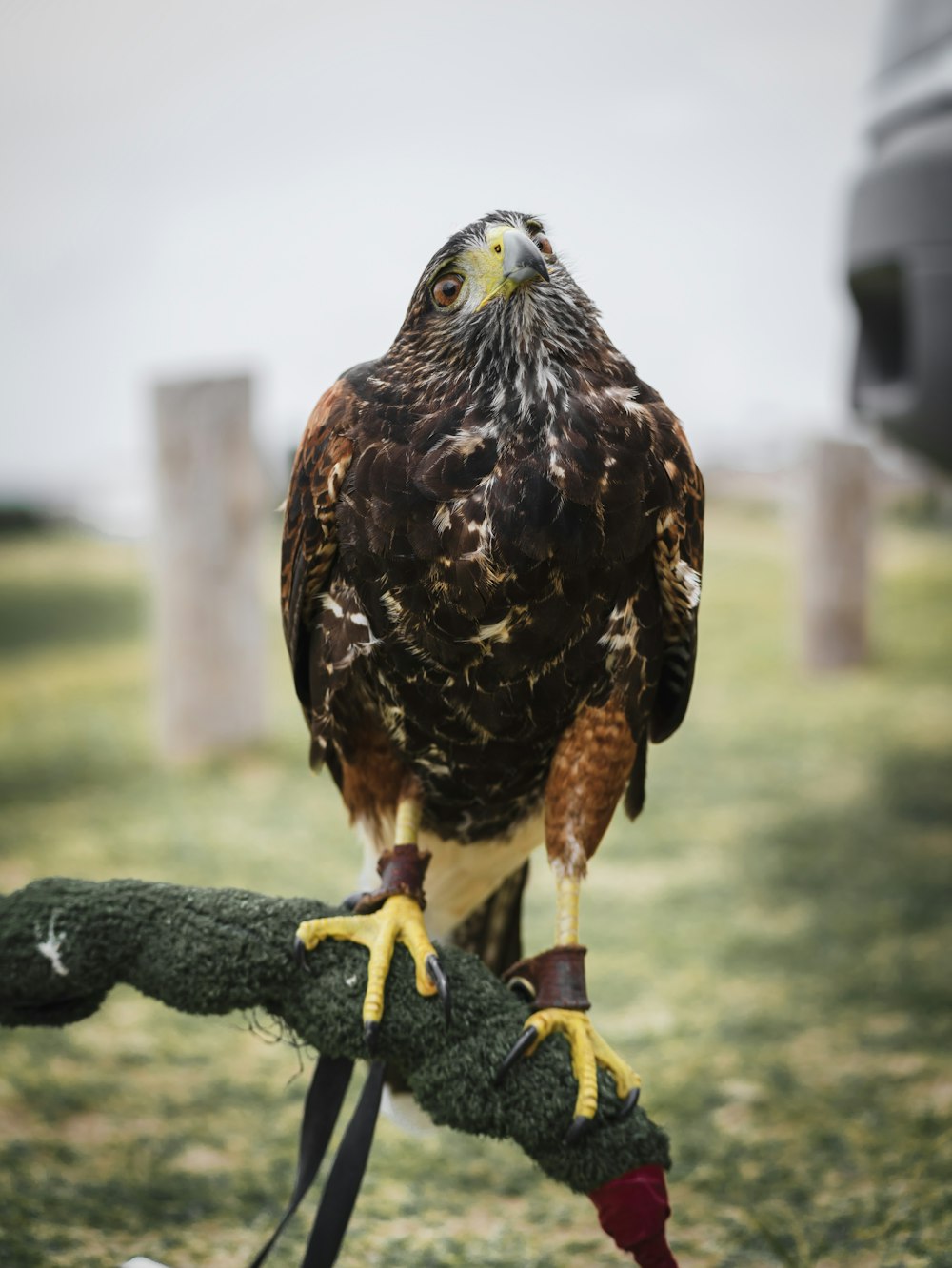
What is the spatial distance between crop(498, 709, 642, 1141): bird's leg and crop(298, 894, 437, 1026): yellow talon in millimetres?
163

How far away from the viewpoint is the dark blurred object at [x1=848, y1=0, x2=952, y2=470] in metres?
2.88

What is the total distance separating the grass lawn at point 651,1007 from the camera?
2.06 metres

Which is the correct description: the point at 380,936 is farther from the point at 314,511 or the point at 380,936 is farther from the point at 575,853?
the point at 314,511

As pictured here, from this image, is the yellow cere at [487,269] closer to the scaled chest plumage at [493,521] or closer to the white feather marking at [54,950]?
the scaled chest plumage at [493,521]

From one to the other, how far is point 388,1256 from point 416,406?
1.36 meters

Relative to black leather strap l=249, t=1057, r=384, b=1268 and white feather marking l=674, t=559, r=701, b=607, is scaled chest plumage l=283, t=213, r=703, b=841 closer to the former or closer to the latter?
white feather marking l=674, t=559, r=701, b=607

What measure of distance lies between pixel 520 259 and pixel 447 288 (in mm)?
150

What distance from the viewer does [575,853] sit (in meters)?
1.67

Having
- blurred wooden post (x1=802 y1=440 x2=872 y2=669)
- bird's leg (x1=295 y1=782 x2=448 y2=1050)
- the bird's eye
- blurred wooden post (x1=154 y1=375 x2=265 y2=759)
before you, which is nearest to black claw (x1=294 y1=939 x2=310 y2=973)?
bird's leg (x1=295 y1=782 x2=448 y2=1050)

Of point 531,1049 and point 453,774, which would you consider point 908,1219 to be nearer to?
point 531,1049

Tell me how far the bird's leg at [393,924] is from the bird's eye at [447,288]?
69 cm

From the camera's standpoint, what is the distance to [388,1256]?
197 centimetres

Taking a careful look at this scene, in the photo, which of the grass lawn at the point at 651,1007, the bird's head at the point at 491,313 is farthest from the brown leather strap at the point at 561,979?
the bird's head at the point at 491,313

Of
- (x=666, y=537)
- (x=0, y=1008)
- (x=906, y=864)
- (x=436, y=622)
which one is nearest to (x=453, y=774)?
(x=436, y=622)
